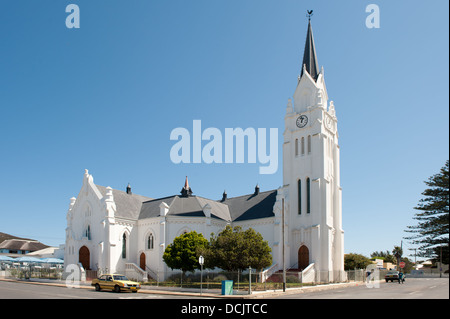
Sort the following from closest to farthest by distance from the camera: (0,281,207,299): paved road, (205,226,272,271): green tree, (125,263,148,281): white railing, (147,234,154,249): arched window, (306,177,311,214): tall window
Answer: (0,281,207,299): paved road
(205,226,272,271): green tree
(125,263,148,281): white railing
(306,177,311,214): tall window
(147,234,154,249): arched window

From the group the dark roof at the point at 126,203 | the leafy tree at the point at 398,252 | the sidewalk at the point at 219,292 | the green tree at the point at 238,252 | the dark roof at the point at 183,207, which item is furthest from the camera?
the leafy tree at the point at 398,252

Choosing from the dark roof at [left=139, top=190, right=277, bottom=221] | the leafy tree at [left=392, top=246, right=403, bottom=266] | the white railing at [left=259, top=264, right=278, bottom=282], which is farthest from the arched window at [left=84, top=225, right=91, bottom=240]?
the leafy tree at [left=392, top=246, right=403, bottom=266]

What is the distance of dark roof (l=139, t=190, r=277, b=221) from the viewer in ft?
165

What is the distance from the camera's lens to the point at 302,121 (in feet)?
171

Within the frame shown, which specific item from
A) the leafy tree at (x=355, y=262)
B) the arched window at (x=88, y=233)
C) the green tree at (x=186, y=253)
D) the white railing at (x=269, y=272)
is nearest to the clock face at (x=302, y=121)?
the white railing at (x=269, y=272)

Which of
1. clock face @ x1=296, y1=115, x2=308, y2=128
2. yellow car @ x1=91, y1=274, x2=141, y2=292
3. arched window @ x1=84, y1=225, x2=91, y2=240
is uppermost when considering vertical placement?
clock face @ x1=296, y1=115, x2=308, y2=128

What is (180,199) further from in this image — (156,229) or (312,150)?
(312,150)

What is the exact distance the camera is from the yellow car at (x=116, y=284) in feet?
106

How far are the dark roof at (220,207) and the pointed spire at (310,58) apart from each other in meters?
16.8

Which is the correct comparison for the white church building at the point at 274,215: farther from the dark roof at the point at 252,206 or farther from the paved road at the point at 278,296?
the paved road at the point at 278,296

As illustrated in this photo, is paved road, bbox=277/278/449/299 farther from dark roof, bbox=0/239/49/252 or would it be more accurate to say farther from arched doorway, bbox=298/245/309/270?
dark roof, bbox=0/239/49/252

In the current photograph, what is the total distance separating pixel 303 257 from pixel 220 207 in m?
13.9

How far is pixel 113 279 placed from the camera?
33000 mm

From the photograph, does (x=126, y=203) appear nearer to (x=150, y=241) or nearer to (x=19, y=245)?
(x=150, y=241)
